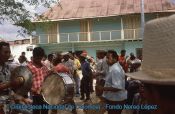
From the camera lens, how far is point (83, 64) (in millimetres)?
15172

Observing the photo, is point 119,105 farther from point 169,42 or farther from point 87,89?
point 87,89

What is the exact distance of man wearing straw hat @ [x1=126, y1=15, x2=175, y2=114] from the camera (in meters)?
1.50

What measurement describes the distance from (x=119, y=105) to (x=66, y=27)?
119 feet

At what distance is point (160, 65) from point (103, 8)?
131ft

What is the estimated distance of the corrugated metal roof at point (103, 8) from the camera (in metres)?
39.3

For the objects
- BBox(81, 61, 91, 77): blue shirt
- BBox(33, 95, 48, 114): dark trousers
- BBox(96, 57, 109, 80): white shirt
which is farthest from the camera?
BBox(81, 61, 91, 77): blue shirt

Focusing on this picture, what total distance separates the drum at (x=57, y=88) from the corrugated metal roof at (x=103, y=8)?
2983 cm

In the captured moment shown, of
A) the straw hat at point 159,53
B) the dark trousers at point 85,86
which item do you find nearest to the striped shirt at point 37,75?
the straw hat at point 159,53

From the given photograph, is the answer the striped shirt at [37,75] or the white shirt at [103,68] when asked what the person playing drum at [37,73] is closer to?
the striped shirt at [37,75]

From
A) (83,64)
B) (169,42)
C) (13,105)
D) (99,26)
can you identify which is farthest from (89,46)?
(169,42)

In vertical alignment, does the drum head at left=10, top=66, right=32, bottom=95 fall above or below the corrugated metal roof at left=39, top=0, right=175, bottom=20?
→ below

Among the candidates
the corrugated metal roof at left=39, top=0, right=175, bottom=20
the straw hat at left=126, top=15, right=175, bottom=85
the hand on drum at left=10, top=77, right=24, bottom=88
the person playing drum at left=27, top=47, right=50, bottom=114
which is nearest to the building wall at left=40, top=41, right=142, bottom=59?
the corrugated metal roof at left=39, top=0, right=175, bottom=20

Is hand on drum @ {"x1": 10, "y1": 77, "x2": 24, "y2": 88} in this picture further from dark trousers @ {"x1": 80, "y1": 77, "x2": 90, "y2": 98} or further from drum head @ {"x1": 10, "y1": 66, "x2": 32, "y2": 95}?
dark trousers @ {"x1": 80, "y1": 77, "x2": 90, "y2": 98}

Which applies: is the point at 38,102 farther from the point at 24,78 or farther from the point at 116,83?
the point at 24,78
